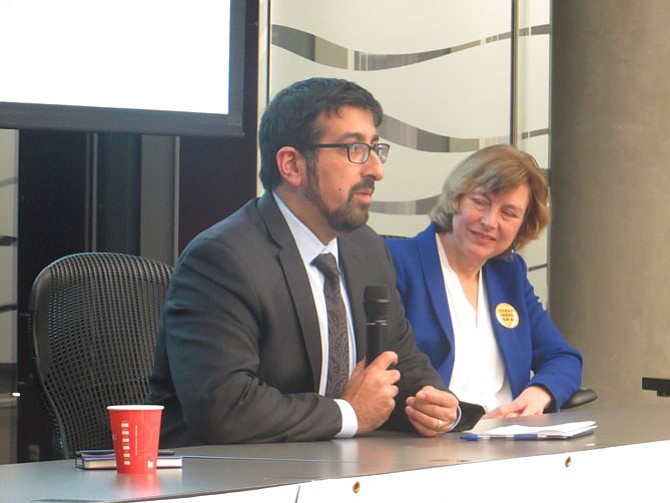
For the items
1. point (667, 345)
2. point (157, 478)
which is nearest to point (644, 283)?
point (667, 345)

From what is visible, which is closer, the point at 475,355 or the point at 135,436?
the point at 135,436

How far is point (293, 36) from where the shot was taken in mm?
4328

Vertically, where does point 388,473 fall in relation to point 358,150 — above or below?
below

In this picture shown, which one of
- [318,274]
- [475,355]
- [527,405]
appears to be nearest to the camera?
[318,274]

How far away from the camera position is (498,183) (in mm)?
3479

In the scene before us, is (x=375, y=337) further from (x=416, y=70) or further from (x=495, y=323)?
(x=416, y=70)

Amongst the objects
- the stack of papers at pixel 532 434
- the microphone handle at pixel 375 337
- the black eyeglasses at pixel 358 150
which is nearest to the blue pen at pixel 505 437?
the stack of papers at pixel 532 434

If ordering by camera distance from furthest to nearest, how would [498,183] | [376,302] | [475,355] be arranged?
[498,183] < [475,355] < [376,302]

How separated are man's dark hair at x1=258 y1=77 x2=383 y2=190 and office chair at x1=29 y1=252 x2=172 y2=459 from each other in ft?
1.47

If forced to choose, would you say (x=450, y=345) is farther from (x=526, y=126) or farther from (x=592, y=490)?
(x=526, y=126)

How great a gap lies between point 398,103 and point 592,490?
9.70 ft

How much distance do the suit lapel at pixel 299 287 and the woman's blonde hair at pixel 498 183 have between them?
1069 mm

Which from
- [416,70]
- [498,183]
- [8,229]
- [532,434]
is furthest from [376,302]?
[416,70]

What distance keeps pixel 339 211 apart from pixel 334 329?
0.29m
